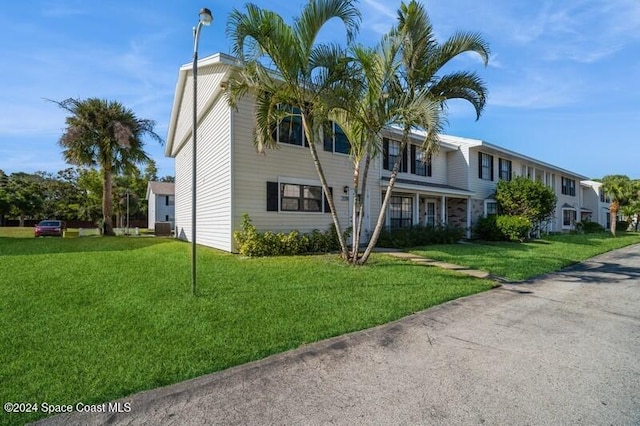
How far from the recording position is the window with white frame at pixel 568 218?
96.9 feet

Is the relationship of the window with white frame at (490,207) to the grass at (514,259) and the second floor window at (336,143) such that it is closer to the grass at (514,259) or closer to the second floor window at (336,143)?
the grass at (514,259)

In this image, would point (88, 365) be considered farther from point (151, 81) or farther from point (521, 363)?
point (151, 81)

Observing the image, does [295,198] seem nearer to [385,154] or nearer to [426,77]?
[426,77]

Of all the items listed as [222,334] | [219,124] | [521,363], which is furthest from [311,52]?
[521,363]

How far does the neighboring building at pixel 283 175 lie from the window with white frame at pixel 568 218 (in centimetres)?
1312

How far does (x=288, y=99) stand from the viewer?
8664 mm

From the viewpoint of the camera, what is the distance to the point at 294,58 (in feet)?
25.3

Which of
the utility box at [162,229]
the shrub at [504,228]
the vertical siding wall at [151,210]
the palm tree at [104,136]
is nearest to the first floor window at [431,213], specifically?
the shrub at [504,228]

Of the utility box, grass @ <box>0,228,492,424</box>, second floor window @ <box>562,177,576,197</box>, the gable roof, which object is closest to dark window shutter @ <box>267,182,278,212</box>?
grass @ <box>0,228,492,424</box>

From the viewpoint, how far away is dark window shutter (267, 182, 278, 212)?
11.7m

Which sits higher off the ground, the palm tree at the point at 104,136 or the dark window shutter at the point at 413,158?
the palm tree at the point at 104,136

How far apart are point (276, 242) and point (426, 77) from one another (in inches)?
253

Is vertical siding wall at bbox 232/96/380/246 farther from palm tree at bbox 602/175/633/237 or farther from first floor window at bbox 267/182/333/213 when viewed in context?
palm tree at bbox 602/175/633/237

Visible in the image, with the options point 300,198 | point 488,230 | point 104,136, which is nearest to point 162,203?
point 104,136
